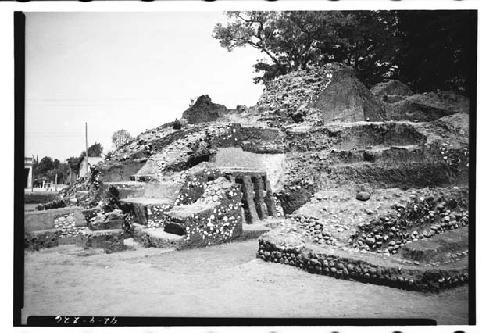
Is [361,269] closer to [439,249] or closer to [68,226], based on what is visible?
[439,249]

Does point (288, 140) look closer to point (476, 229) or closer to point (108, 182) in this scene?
point (108, 182)

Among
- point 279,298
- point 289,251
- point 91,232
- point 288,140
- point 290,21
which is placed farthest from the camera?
point 290,21

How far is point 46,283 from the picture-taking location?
22.6 ft

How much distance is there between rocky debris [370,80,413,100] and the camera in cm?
1965

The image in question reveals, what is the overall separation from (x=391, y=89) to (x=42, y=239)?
18.2m

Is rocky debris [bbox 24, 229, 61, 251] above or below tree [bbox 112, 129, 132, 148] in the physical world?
below

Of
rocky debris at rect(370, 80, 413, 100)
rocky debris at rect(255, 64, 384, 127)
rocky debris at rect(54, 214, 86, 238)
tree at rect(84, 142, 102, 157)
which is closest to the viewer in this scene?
rocky debris at rect(54, 214, 86, 238)

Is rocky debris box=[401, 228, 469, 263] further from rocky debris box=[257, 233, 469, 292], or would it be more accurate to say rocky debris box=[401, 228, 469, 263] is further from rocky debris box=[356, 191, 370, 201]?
rocky debris box=[356, 191, 370, 201]

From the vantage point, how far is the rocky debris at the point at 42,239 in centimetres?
759

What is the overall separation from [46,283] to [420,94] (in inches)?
650

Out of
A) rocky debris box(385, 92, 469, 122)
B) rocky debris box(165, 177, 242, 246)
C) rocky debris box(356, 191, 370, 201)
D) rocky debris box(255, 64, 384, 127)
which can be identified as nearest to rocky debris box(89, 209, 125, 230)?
rocky debris box(165, 177, 242, 246)

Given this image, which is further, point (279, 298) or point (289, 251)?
point (289, 251)

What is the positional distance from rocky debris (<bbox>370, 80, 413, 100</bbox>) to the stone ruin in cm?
8

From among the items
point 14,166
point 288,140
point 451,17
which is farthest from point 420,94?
point 14,166
